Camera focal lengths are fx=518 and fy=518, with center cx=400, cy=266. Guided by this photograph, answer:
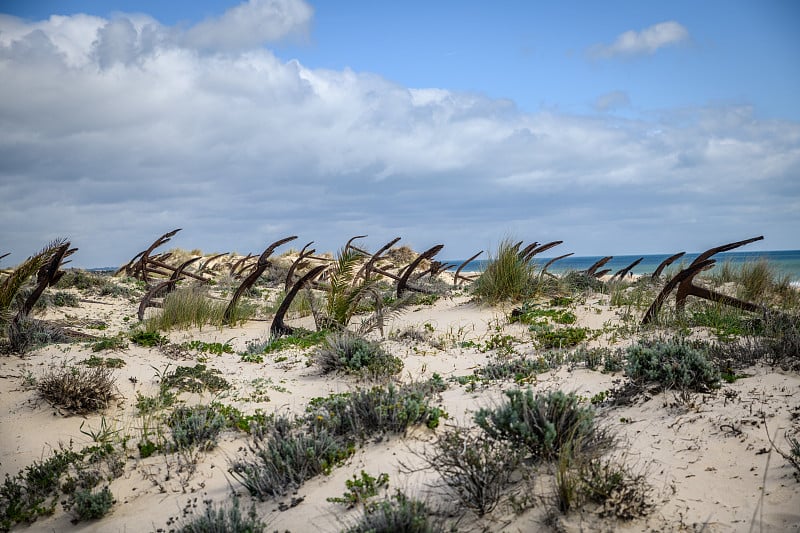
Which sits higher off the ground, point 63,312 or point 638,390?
point 63,312

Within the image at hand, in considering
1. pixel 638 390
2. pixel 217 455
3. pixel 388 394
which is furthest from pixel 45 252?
pixel 638 390

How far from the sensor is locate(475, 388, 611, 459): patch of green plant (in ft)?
10.7

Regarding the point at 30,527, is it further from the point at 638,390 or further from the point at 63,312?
the point at 63,312

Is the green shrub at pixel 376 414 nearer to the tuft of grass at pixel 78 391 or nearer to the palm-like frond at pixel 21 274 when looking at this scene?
the tuft of grass at pixel 78 391

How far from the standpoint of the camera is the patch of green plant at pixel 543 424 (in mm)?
3275

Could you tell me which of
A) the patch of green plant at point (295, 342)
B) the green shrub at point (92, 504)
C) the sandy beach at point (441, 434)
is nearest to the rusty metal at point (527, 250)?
the sandy beach at point (441, 434)

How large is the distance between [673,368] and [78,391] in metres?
5.71

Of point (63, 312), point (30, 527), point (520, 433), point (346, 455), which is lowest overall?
point (30, 527)

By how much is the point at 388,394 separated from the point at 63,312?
31.3 ft

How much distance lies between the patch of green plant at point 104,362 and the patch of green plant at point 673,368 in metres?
5.79

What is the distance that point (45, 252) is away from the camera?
7426mm

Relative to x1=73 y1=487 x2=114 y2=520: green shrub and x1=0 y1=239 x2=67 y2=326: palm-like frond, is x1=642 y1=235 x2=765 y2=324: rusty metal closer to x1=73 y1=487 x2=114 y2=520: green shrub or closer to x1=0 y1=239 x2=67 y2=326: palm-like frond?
x1=73 y1=487 x2=114 y2=520: green shrub

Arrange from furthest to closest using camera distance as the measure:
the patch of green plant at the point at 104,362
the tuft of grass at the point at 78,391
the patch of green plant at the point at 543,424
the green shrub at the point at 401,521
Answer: the patch of green plant at the point at 104,362
the tuft of grass at the point at 78,391
the patch of green plant at the point at 543,424
the green shrub at the point at 401,521

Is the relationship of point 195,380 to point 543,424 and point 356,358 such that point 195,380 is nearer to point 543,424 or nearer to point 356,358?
point 356,358
